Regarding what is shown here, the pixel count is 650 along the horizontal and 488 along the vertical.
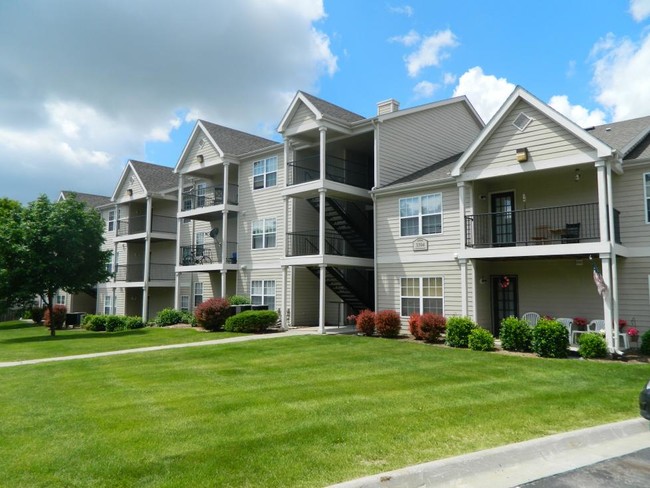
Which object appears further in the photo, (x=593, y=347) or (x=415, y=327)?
(x=415, y=327)

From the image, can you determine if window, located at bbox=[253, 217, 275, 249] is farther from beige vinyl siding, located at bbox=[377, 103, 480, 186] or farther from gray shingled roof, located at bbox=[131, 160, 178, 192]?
gray shingled roof, located at bbox=[131, 160, 178, 192]

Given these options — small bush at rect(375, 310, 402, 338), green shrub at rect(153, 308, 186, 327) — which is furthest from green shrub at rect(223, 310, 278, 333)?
green shrub at rect(153, 308, 186, 327)

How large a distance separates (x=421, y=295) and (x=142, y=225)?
24.8m

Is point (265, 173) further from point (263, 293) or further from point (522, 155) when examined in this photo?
point (522, 155)

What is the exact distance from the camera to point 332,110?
23.6m

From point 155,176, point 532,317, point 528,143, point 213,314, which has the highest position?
point 155,176

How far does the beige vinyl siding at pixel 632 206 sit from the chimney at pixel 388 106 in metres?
11.1

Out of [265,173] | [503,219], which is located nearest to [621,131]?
[503,219]

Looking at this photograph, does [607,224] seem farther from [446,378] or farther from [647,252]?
[446,378]

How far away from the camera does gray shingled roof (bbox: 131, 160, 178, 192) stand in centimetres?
3526

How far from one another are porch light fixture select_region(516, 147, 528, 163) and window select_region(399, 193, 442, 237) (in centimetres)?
372

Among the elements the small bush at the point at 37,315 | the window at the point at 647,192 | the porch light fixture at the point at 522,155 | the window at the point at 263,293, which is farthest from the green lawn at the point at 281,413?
the small bush at the point at 37,315

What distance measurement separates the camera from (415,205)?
20.5 metres

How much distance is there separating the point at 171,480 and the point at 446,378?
23.7 feet
